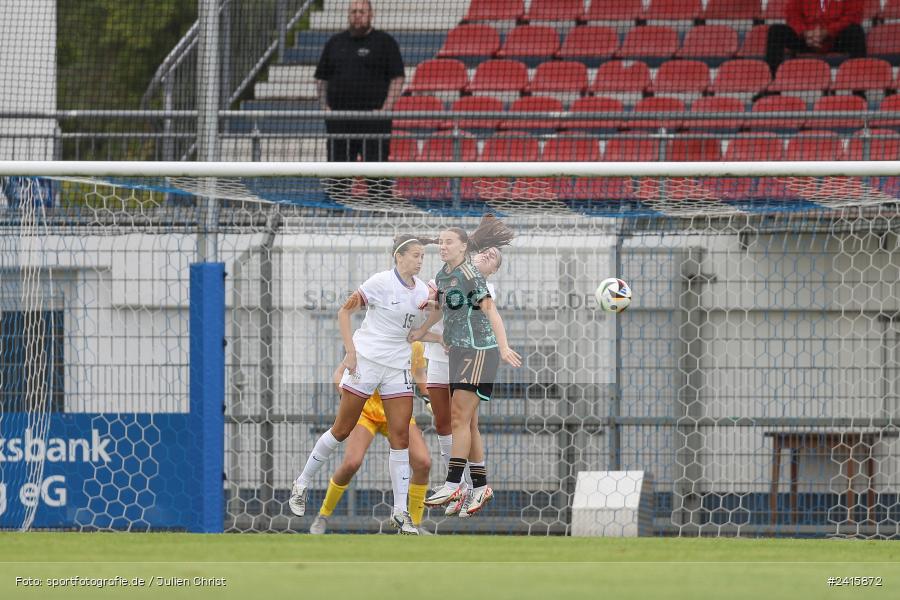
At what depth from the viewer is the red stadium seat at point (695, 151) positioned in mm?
10906

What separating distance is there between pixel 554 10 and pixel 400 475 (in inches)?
295

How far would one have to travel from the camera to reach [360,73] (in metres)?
11.0

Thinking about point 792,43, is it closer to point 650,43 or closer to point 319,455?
point 650,43

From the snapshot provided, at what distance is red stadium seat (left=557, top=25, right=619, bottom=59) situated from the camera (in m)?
12.6

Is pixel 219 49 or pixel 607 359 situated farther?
pixel 219 49

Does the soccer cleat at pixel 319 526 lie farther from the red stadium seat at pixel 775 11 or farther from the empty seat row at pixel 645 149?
the red stadium seat at pixel 775 11

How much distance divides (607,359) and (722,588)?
14.4ft

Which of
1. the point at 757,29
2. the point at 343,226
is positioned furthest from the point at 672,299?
the point at 757,29

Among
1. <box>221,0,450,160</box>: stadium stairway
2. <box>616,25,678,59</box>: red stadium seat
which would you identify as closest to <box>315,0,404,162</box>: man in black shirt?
<box>221,0,450,160</box>: stadium stairway

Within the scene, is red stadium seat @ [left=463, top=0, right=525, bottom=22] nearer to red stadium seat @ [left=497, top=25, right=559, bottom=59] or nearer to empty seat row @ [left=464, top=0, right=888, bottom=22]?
empty seat row @ [left=464, top=0, right=888, bottom=22]

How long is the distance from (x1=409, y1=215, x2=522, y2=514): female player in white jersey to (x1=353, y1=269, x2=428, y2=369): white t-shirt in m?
0.08

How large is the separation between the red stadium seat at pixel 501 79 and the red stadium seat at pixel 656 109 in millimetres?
1132

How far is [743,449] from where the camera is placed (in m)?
8.15

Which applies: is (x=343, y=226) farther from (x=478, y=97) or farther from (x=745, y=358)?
(x=478, y=97)
